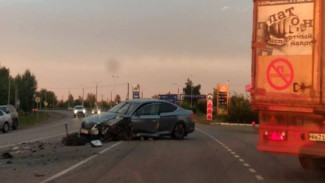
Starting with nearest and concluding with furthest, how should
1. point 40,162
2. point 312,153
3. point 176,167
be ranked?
point 312,153
point 176,167
point 40,162

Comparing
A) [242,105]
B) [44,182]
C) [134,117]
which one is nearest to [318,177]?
[44,182]

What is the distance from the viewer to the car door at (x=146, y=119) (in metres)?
18.9

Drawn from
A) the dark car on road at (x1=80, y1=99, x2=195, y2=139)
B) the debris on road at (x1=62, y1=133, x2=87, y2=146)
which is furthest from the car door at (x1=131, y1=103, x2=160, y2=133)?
the debris on road at (x1=62, y1=133, x2=87, y2=146)

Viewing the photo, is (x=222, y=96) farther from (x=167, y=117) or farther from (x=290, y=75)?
(x=290, y=75)

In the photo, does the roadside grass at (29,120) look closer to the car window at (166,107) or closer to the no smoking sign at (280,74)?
the car window at (166,107)

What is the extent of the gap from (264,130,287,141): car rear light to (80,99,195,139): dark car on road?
31.3ft

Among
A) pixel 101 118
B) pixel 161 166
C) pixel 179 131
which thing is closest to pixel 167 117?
pixel 179 131

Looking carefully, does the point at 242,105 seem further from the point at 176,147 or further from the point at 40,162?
the point at 40,162

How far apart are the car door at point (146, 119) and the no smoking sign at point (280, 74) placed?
9.96 meters

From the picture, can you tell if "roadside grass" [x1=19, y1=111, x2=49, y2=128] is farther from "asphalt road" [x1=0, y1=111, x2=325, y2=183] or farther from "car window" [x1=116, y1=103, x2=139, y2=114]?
"asphalt road" [x1=0, y1=111, x2=325, y2=183]

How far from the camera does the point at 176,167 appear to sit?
1137cm

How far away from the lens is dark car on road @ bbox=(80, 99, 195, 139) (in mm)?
18297

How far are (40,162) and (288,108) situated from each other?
260 inches

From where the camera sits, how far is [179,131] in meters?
20.2
